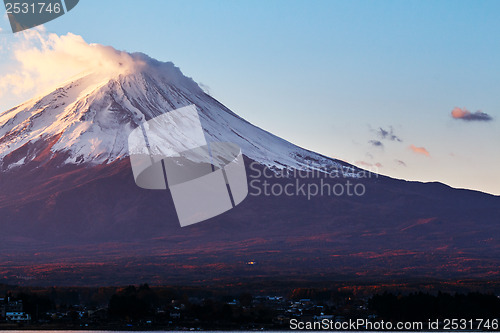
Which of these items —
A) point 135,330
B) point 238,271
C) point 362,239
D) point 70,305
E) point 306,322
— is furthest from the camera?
point 362,239

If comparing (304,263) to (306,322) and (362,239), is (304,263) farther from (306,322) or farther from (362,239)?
(306,322)

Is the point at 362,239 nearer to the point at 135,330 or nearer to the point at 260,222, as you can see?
the point at 260,222

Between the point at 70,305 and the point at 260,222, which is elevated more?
the point at 260,222

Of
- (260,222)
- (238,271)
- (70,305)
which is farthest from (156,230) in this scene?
(70,305)

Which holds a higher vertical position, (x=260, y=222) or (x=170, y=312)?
(x=260, y=222)

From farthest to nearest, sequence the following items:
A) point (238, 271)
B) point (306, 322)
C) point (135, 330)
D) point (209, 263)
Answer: point (209, 263), point (238, 271), point (306, 322), point (135, 330)

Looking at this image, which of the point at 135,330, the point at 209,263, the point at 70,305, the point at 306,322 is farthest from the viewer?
the point at 209,263

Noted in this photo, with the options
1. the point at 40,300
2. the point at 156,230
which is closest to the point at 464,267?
the point at 156,230

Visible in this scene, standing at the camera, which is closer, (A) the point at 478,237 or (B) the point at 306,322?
(B) the point at 306,322

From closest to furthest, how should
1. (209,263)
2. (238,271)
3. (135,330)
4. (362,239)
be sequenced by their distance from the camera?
(135,330) → (238,271) → (209,263) → (362,239)
